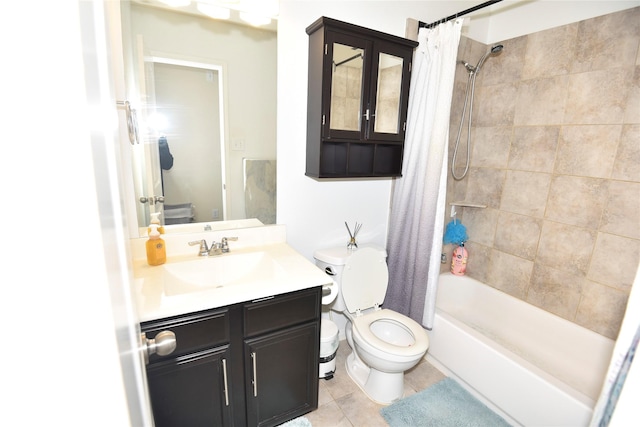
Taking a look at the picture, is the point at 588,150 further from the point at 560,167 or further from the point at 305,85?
the point at 305,85

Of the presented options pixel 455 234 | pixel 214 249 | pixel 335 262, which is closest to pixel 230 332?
pixel 214 249

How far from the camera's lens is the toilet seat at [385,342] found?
155 cm

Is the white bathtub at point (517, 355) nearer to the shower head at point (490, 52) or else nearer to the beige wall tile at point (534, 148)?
the beige wall tile at point (534, 148)

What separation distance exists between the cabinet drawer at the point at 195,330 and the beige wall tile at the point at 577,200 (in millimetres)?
2052

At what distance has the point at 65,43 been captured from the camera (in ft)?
0.72

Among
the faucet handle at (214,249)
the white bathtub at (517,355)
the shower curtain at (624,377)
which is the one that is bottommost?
the white bathtub at (517,355)

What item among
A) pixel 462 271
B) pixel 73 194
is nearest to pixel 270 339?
pixel 73 194

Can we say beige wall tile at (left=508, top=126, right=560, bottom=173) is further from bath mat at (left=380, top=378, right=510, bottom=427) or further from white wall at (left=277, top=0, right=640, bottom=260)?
bath mat at (left=380, top=378, right=510, bottom=427)

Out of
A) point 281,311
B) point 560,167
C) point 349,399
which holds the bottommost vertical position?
point 349,399

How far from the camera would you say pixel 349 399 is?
67.9 inches

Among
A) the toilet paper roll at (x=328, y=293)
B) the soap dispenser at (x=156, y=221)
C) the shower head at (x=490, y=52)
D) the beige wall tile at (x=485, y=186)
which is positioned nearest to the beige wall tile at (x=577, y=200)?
the beige wall tile at (x=485, y=186)

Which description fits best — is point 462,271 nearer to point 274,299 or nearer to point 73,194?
point 274,299

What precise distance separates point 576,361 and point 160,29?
115 inches

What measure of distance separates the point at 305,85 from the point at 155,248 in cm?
118
